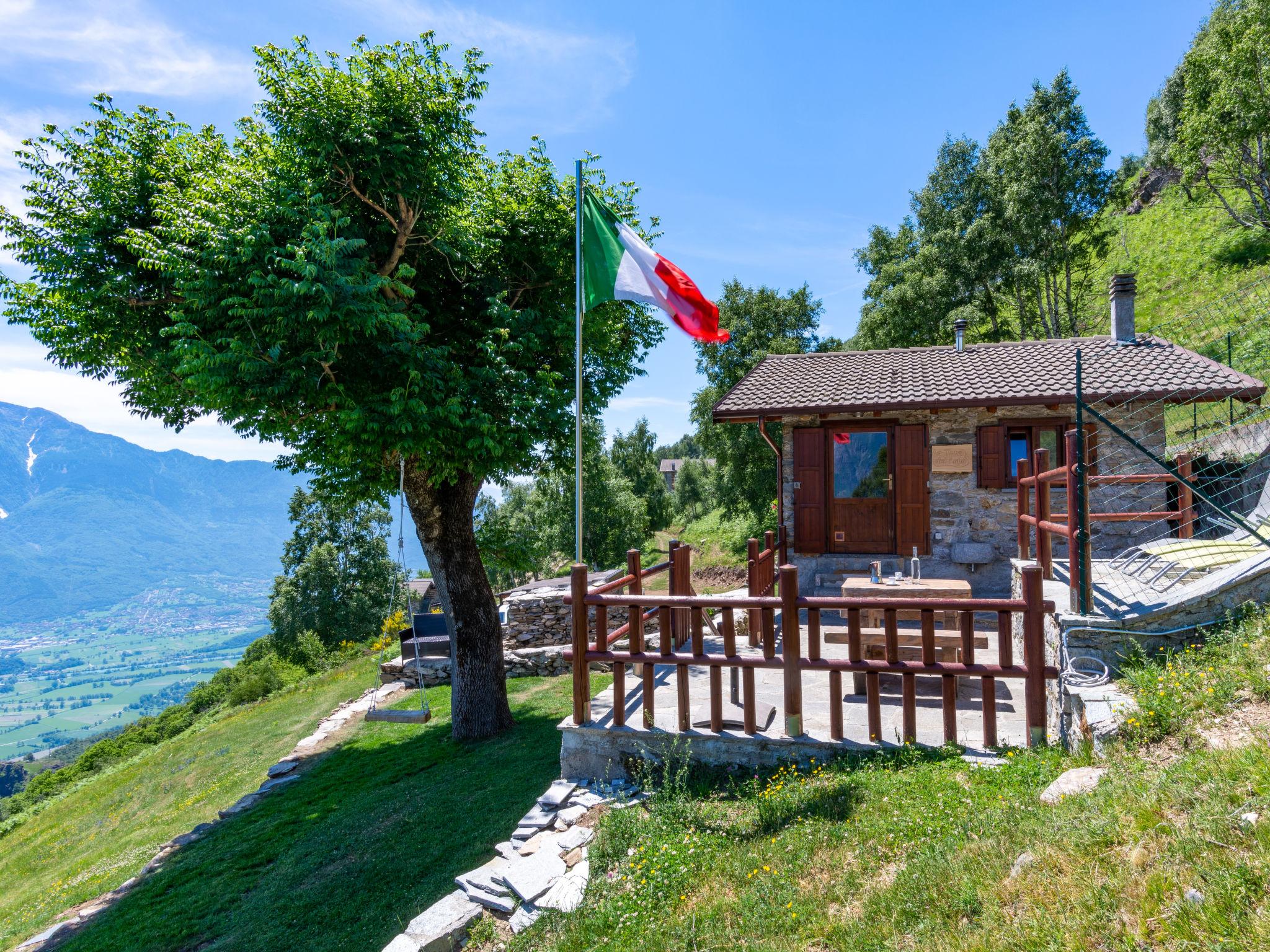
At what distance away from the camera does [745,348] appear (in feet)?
79.2

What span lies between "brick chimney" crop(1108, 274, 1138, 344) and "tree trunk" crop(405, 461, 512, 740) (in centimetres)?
1156

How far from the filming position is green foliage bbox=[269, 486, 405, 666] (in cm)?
3145

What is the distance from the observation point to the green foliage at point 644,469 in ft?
113

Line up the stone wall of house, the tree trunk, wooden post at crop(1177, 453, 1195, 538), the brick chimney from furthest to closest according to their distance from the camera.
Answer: the brick chimney < the stone wall of house < the tree trunk < wooden post at crop(1177, 453, 1195, 538)

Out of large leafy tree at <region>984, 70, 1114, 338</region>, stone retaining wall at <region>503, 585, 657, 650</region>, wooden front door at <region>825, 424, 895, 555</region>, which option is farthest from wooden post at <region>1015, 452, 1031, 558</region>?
large leafy tree at <region>984, 70, 1114, 338</region>

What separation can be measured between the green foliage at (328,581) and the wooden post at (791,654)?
27911mm

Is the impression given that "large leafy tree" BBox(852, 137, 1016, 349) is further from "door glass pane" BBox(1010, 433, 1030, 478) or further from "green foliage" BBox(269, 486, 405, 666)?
"green foliage" BBox(269, 486, 405, 666)

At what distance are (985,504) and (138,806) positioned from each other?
50.5 feet

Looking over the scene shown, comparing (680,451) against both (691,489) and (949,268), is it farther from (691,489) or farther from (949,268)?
(949,268)

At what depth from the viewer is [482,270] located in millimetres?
8625

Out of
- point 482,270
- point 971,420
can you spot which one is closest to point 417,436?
point 482,270

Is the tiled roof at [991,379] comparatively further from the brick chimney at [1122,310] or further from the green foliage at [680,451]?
the green foliage at [680,451]

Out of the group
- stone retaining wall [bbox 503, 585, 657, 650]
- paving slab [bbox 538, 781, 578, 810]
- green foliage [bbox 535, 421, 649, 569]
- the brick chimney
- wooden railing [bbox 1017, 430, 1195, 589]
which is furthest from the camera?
green foliage [bbox 535, 421, 649, 569]

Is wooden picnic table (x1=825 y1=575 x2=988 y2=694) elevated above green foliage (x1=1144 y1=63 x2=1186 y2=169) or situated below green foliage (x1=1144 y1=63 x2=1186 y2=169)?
below
